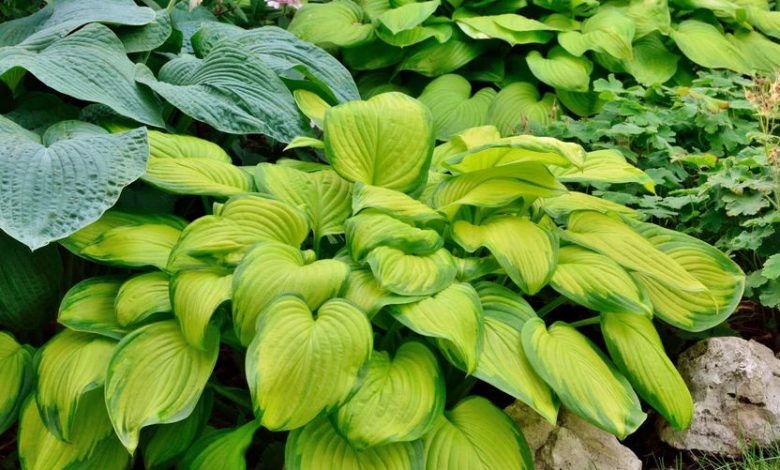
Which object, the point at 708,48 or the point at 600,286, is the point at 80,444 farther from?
the point at 708,48

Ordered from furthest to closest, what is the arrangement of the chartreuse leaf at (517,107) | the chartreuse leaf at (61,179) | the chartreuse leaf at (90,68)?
the chartreuse leaf at (517,107) < the chartreuse leaf at (90,68) < the chartreuse leaf at (61,179)

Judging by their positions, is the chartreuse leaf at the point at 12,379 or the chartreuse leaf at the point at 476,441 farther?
the chartreuse leaf at the point at 12,379

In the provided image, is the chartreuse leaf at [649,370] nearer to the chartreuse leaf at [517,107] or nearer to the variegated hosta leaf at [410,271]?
the variegated hosta leaf at [410,271]

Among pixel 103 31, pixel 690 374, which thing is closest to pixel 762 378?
pixel 690 374

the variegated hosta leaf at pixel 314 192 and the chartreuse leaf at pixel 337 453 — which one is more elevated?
the variegated hosta leaf at pixel 314 192

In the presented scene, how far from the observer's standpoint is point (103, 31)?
2230mm

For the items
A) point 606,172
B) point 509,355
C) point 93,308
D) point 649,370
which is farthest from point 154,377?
point 606,172

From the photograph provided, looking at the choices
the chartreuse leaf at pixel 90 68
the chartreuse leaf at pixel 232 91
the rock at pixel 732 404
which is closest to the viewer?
the rock at pixel 732 404

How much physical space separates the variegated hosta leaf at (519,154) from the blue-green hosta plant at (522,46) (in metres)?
1.23

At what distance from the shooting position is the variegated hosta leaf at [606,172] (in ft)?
6.30

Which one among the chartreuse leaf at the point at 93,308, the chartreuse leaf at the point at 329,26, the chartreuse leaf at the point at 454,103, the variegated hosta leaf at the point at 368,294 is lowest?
the chartreuse leaf at the point at 454,103

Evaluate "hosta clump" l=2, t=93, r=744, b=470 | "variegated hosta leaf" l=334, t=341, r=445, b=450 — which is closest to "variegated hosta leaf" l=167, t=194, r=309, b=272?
"hosta clump" l=2, t=93, r=744, b=470

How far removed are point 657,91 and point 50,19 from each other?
1.86 metres

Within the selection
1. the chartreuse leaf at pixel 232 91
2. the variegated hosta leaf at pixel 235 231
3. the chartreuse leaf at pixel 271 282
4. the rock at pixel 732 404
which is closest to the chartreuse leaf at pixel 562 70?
the chartreuse leaf at pixel 232 91
